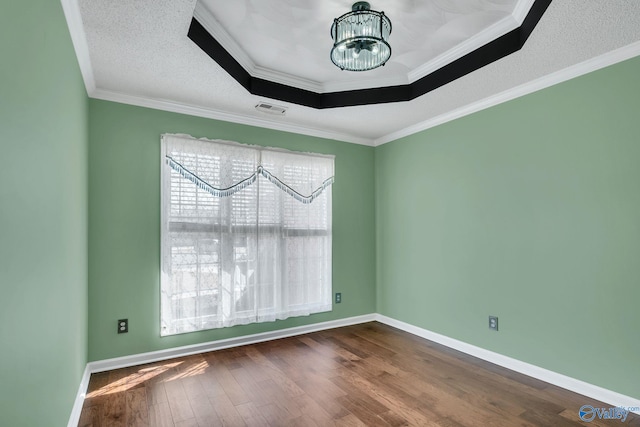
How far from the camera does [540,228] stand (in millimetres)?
2744

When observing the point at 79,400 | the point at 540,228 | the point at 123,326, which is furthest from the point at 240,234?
the point at 540,228

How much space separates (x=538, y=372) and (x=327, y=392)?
1700 millimetres

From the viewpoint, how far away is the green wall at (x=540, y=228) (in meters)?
2.30

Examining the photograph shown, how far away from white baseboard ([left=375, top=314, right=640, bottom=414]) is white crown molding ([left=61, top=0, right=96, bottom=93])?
12.7 feet

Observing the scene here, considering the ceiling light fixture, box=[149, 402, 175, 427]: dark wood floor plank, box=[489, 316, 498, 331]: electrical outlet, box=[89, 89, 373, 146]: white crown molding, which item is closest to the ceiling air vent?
box=[89, 89, 373, 146]: white crown molding

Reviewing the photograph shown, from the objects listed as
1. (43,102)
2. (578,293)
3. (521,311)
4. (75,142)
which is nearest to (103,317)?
(75,142)

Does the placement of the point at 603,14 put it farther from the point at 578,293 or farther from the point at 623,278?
the point at 578,293

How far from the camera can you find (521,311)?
9.38 feet

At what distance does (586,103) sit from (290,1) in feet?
7.29

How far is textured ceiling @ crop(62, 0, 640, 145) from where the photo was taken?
6.27 feet

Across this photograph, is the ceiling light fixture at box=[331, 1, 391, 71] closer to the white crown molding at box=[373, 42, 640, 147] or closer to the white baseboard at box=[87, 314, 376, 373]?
the white crown molding at box=[373, 42, 640, 147]

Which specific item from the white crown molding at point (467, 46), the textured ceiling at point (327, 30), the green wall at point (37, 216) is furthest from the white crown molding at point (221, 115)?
the white crown molding at point (467, 46)

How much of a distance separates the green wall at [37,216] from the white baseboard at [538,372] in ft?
10.3

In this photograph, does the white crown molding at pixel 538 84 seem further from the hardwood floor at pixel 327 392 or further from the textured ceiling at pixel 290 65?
the hardwood floor at pixel 327 392
